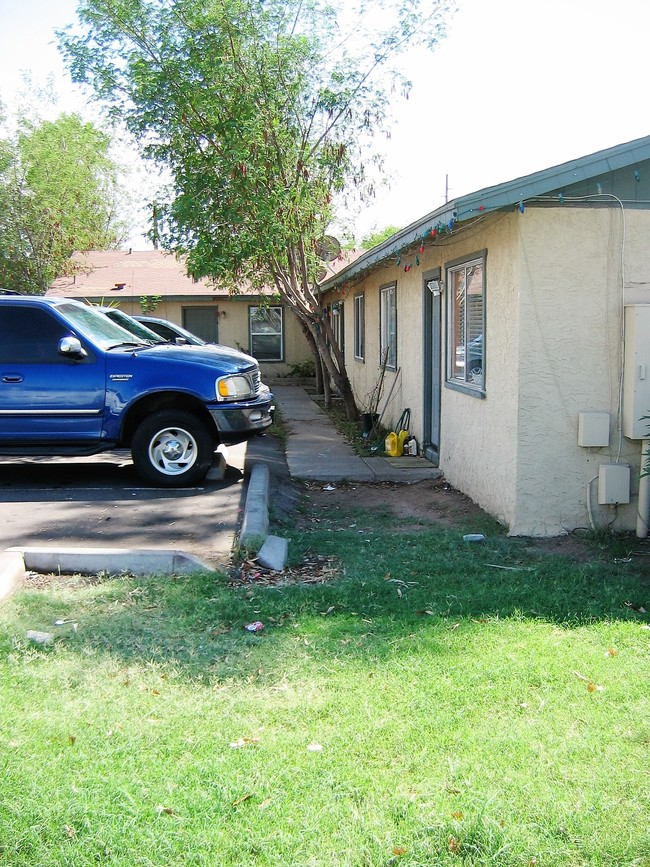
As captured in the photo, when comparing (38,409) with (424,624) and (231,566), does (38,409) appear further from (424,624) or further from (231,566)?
(424,624)

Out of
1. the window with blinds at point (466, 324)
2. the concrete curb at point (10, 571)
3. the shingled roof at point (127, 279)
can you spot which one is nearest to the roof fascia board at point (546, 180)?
the window with blinds at point (466, 324)

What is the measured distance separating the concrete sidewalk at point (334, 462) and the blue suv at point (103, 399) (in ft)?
5.31

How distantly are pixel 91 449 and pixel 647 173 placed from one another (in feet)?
19.7

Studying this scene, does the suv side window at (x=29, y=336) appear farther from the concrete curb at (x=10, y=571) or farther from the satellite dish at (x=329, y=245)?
the satellite dish at (x=329, y=245)

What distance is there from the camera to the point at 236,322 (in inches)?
1013

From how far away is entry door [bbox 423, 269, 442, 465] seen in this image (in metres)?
10.8

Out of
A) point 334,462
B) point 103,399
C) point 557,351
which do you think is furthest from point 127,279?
point 557,351

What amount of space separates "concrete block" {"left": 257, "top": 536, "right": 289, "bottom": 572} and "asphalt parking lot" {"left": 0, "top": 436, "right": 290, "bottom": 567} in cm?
27

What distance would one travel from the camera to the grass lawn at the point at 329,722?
313 centimetres

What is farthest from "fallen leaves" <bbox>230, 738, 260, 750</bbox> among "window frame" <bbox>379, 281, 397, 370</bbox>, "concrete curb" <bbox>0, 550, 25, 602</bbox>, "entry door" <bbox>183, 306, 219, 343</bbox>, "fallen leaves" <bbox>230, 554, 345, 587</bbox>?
"entry door" <bbox>183, 306, 219, 343</bbox>

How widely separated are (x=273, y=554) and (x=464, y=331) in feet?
12.6

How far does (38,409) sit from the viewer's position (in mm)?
9250

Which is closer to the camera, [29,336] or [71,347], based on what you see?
[71,347]

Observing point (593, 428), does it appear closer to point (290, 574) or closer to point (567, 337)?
point (567, 337)
